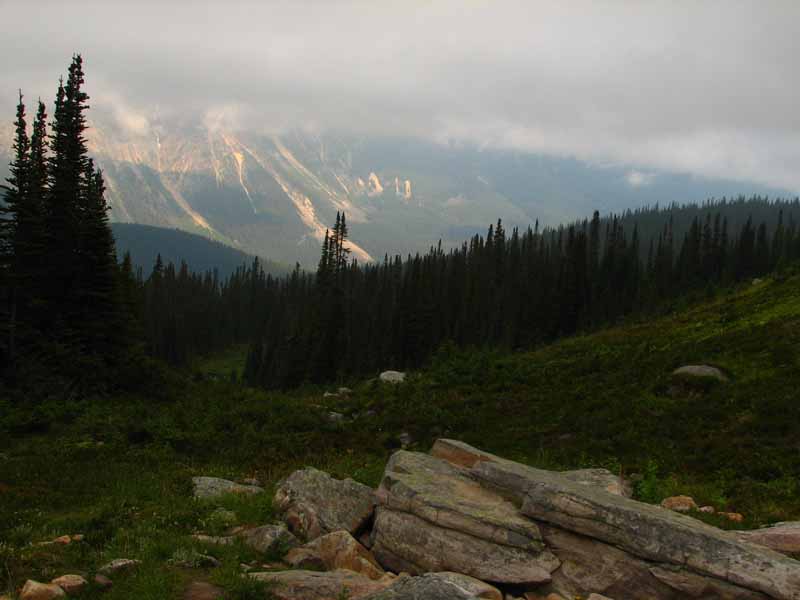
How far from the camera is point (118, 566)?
827cm

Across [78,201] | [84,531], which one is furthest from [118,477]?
[78,201]

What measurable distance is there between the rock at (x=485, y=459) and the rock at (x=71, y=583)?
729cm

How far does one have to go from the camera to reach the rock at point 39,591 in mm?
7309

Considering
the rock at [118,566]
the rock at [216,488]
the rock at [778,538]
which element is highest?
the rock at [778,538]

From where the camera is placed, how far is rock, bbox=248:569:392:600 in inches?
302

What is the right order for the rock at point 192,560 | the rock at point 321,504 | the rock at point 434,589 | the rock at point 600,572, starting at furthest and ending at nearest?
the rock at point 321,504
the rock at point 192,560
the rock at point 600,572
the rock at point 434,589

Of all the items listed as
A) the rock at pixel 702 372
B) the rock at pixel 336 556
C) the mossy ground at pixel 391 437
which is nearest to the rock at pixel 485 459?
the mossy ground at pixel 391 437

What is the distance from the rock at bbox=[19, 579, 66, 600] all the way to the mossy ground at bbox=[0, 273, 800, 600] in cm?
60

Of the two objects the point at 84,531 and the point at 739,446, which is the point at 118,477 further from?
the point at 739,446

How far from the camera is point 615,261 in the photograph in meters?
115

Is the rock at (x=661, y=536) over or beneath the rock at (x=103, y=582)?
over

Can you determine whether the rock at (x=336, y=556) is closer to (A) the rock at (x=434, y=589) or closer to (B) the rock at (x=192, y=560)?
(B) the rock at (x=192, y=560)

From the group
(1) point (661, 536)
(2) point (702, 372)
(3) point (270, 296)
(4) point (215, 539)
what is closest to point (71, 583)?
(4) point (215, 539)

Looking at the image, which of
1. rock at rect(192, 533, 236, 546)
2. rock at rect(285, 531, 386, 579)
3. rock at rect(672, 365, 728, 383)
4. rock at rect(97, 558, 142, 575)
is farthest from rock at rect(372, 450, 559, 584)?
rock at rect(672, 365, 728, 383)
